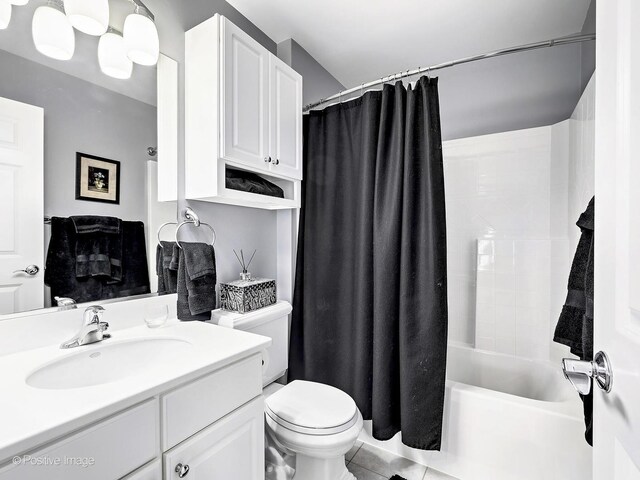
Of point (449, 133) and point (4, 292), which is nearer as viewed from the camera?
point (4, 292)

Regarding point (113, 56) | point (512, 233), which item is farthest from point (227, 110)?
point (512, 233)

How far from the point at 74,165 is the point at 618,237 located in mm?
1549

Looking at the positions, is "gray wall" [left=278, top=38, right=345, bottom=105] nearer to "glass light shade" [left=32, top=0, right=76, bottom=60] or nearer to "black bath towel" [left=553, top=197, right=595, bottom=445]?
"glass light shade" [left=32, top=0, right=76, bottom=60]

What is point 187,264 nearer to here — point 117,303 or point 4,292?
point 117,303

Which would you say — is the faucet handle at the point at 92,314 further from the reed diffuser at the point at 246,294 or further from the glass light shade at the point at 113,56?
the glass light shade at the point at 113,56

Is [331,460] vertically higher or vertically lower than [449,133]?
lower

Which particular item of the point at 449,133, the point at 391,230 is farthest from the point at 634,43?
the point at 449,133

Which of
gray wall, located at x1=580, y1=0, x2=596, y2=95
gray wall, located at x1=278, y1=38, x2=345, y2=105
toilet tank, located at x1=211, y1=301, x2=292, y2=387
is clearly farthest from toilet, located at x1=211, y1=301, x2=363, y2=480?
gray wall, located at x1=580, y1=0, x2=596, y2=95

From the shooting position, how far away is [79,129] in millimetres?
1159

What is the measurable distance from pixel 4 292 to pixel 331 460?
54.9 inches

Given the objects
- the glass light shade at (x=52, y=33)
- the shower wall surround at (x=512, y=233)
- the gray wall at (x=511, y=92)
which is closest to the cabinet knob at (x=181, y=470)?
the glass light shade at (x=52, y=33)

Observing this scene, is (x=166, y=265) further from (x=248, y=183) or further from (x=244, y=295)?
(x=248, y=183)

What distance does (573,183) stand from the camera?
5.97ft

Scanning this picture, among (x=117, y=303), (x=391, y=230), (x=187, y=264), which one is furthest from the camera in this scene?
(x=391, y=230)
